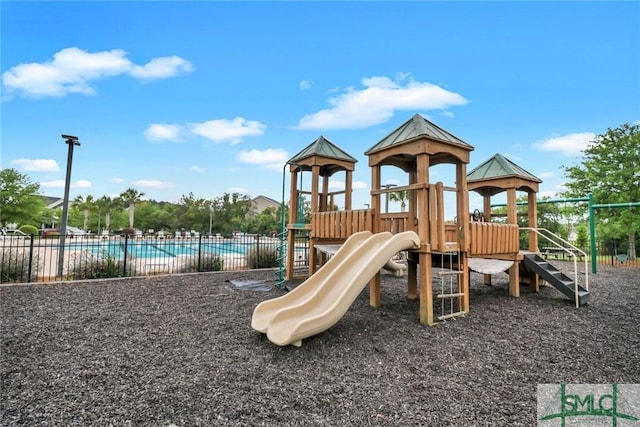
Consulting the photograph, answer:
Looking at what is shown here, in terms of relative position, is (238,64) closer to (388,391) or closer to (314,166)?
(314,166)

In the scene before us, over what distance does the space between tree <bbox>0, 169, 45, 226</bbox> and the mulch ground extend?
25360 millimetres

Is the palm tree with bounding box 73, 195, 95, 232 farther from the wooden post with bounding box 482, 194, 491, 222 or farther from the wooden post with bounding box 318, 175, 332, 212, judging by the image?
the wooden post with bounding box 482, 194, 491, 222

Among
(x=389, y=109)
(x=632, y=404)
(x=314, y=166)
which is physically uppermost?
(x=389, y=109)

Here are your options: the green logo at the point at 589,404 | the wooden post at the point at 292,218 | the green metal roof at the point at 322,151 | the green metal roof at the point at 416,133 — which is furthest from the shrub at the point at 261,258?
the green logo at the point at 589,404

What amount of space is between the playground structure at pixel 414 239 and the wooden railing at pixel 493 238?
0.02 metres

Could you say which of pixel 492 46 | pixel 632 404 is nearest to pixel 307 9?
pixel 492 46

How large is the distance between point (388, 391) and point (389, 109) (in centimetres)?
1091

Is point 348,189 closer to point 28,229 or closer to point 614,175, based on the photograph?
point 614,175

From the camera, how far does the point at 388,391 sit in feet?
8.66

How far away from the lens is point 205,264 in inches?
396

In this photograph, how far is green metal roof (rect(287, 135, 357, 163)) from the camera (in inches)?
307

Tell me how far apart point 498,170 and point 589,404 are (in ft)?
20.0

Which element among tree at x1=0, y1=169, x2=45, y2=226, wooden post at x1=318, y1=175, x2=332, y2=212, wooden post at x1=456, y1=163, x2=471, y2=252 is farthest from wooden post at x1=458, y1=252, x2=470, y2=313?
tree at x1=0, y1=169, x2=45, y2=226

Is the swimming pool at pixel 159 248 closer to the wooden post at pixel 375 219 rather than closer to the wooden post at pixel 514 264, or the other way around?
the wooden post at pixel 375 219
